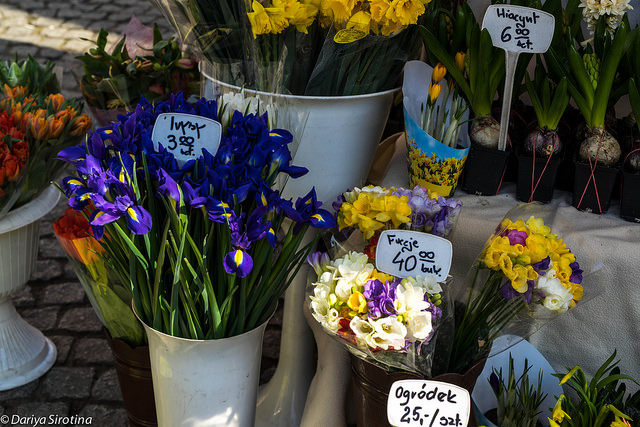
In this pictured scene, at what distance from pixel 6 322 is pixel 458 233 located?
146 cm

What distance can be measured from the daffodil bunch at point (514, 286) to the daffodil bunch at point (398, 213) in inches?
4.1

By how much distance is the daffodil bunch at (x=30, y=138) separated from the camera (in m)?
1.75

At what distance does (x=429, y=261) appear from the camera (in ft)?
3.83

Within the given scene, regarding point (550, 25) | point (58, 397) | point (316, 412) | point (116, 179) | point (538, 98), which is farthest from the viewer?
point (58, 397)

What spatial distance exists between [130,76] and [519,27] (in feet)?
A: 3.83

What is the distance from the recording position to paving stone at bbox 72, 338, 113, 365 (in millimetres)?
2199

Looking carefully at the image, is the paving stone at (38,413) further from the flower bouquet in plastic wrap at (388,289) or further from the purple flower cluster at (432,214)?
the purple flower cluster at (432,214)

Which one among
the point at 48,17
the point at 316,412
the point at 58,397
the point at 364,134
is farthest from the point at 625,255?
the point at 48,17

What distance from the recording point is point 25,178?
72.2 inches

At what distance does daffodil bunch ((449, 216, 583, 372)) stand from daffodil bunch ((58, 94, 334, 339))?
1.07 feet

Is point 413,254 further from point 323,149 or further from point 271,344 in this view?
point 271,344

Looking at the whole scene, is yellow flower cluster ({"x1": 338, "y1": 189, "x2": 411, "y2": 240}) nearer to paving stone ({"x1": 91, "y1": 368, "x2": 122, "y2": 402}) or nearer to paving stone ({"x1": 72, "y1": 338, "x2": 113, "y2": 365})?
paving stone ({"x1": 91, "y1": 368, "x2": 122, "y2": 402})

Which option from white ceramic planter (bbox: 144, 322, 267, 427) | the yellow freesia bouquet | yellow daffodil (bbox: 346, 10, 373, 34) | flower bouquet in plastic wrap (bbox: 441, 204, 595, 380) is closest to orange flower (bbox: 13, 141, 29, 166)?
the yellow freesia bouquet

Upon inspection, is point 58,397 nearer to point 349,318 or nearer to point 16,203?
point 16,203
